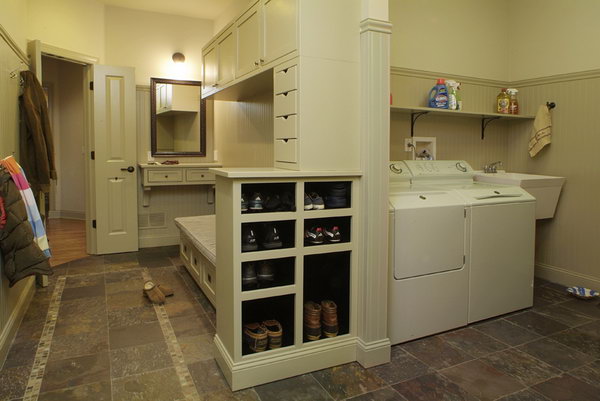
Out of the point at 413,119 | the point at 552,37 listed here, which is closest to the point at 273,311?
the point at 413,119

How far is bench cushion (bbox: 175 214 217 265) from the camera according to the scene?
284cm

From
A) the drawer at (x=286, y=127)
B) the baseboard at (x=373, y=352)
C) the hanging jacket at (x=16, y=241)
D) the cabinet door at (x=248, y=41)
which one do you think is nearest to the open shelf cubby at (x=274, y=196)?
the drawer at (x=286, y=127)

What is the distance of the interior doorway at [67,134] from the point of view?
21.2ft

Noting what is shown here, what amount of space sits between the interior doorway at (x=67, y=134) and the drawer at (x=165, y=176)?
2428mm

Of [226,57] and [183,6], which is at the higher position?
[183,6]

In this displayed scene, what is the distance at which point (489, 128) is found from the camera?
13.0 ft

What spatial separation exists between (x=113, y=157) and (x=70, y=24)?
132 centimetres

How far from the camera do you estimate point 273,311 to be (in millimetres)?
2404

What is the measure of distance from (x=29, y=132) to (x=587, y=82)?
428cm

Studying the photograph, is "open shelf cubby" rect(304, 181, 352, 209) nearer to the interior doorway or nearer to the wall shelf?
the wall shelf

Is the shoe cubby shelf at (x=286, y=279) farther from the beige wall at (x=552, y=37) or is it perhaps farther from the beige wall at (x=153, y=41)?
the beige wall at (x=153, y=41)

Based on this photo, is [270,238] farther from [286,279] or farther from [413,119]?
[413,119]

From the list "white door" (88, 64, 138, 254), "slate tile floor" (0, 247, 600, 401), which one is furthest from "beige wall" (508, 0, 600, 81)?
"white door" (88, 64, 138, 254)

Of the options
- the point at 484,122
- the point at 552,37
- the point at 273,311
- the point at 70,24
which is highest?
the point at 70,24
